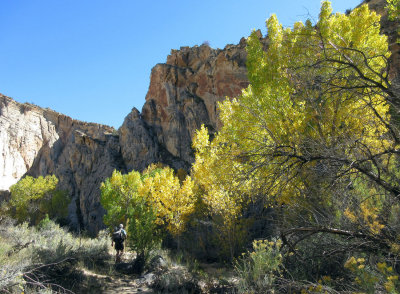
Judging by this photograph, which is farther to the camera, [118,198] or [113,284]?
[118,198]

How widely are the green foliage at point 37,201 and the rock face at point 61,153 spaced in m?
3.06

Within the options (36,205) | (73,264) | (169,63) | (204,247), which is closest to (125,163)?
(36,205)

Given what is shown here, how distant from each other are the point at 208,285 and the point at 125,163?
3102 cm

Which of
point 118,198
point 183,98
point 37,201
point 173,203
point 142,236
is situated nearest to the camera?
point 142,236

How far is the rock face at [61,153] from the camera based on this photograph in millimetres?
35375

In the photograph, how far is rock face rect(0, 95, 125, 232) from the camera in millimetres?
35375

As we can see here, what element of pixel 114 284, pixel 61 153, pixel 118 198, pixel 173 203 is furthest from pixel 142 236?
pixel 61 153

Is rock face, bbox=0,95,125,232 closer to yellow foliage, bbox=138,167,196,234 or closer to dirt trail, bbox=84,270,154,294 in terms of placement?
yellow foliage, bbox=138,167,196,234

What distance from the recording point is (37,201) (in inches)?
1268

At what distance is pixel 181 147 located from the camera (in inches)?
1309

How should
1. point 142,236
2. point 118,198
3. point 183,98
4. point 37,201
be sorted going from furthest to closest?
point 183,98 → point 37,201 → point 118,198 → point 142,236

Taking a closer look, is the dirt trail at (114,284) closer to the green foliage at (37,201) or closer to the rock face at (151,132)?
the rock face at (151,132)

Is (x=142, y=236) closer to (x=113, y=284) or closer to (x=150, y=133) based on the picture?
(x=113, y=284)

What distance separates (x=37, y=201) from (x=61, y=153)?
60.1 feet
